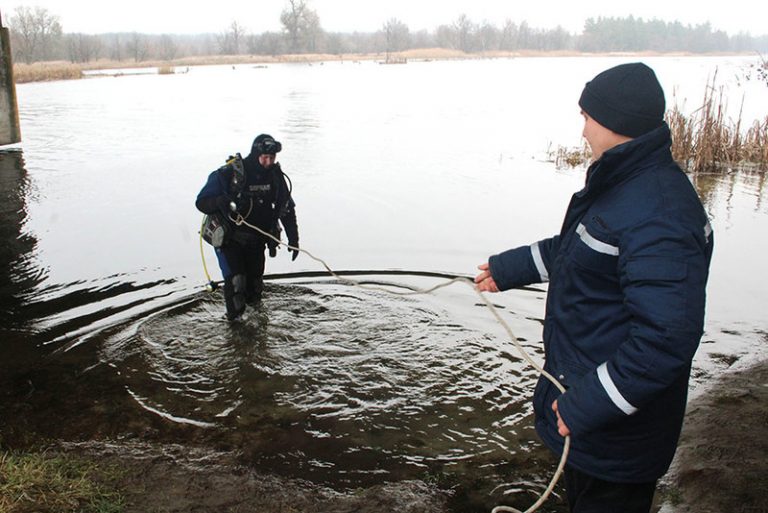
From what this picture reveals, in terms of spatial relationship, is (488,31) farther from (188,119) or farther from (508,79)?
(188,119)

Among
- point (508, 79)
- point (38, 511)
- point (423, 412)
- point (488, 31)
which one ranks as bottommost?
point (423, 412)

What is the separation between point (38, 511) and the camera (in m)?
3.19

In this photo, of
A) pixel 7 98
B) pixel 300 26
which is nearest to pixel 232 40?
pixel 300 26

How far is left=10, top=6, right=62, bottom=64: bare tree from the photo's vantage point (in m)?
90.4

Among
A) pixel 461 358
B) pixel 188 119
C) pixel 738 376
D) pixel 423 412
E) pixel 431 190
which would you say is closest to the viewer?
pixel 423 412

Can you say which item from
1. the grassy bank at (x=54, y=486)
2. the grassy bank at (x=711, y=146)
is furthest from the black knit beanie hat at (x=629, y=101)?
the grassy bank at (x=711, y=146)

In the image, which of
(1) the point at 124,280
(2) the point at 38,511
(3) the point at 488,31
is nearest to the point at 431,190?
(1) the point at 124,280

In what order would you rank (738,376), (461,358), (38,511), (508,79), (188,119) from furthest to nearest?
(508,79)
(188,119)
(461,358)
(738,376)
(38,511)

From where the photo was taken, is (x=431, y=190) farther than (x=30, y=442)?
Yes

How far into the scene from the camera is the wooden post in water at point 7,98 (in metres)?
14.1

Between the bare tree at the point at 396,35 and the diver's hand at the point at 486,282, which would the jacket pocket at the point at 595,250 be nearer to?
the diver's hand at the point at 486,282

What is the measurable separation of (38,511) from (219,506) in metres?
Answer: 0.84

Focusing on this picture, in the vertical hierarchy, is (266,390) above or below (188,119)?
below

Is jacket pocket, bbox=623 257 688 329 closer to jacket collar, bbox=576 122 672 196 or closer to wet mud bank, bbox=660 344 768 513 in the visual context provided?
jacket collar, bbox=576 122 672 196
